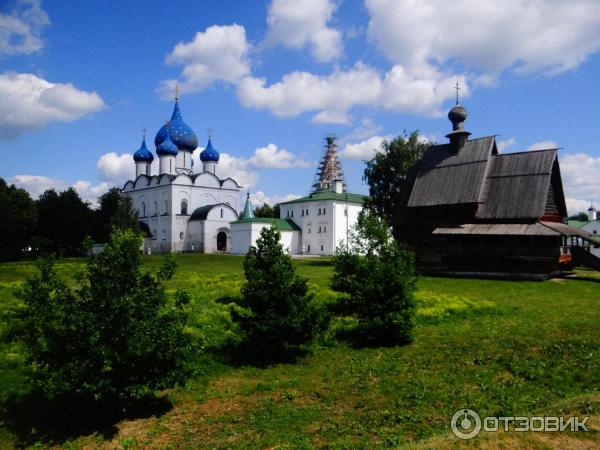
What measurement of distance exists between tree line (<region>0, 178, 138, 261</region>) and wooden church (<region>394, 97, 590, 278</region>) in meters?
26.4

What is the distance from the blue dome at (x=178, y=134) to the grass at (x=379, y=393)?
48077 millimetres

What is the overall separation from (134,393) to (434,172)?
24.7 metres

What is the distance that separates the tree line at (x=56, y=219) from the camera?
41688 mm

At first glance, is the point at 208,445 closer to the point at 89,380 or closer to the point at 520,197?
the point at 89,380

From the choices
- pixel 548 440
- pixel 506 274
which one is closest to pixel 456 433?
pixel 548 440

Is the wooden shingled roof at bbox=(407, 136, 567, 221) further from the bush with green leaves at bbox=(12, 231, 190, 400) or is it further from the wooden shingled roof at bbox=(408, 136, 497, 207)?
the bush with green leaves at bbox=(12, 231, 190, 400)

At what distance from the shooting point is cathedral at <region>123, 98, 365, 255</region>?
51094 millimetres

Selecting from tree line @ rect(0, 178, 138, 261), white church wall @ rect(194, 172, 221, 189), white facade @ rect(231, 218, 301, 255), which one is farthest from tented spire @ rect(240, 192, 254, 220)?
tree line @ rect(0, 178, 138, 261)

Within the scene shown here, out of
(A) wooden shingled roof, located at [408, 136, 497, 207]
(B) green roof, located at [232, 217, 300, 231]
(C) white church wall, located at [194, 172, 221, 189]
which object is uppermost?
(C) white church wall, located at [194, 172, 221, 189]

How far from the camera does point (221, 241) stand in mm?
55094

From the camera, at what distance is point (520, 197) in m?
25.2

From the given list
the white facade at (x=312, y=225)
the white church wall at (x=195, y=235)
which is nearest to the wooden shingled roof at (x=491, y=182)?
the white facade at (x=312, y=225)

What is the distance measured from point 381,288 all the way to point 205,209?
44343 mm

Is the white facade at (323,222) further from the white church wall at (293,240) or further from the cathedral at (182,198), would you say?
the cathedral at (182,198)
